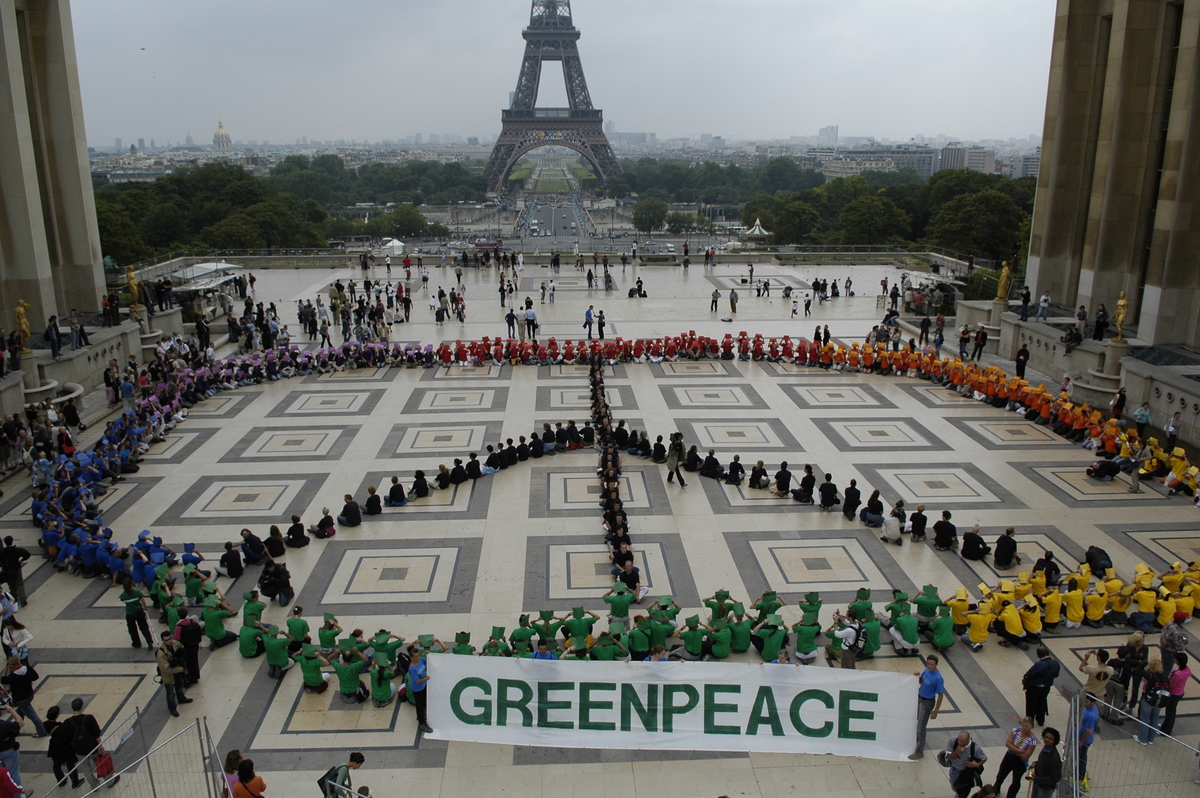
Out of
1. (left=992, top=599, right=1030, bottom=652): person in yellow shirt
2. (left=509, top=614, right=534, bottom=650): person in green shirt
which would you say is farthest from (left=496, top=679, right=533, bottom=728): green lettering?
(left=992, top=599, right=1030, bottom=652): person in yellow shirt

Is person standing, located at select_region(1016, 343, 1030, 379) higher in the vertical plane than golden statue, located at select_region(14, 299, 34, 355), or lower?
lower

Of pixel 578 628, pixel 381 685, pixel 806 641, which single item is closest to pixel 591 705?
pixel 578 628

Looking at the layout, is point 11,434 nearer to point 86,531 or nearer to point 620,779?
point 86,531

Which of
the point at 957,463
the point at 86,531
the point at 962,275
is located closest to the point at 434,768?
the point at 86,531

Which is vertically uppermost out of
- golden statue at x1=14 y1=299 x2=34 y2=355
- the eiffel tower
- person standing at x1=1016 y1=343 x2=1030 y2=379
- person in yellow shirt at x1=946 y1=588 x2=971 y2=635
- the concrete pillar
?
the eiffel tower

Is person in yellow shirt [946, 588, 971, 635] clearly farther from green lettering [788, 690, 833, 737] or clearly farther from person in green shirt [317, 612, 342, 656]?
person in green shirt [317, 612, 342, 656]

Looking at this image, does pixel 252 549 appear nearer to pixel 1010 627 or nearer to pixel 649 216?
pixel 1010 627

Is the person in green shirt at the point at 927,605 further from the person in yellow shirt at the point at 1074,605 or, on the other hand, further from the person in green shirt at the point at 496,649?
the person in green shirt at the point at 496,649

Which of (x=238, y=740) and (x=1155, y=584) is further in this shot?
(x=1155, y=584)
